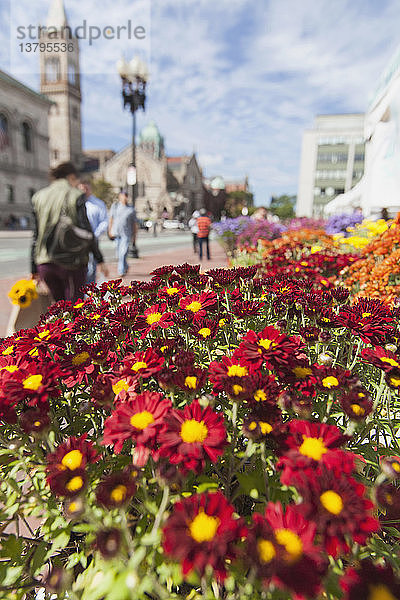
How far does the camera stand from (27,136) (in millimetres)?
34781

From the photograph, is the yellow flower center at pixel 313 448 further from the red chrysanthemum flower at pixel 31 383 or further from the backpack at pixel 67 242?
the backpack at pixel 67 242

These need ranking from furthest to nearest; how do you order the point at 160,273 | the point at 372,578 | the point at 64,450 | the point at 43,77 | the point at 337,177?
the point at 337,177, the point at 43,77, the point at 160,273, the point at 64,450, the point at 372,578

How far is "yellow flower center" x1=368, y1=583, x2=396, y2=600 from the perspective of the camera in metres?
0.52

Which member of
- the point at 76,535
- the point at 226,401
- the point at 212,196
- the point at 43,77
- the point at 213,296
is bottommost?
the point at 76,535

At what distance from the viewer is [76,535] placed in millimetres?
1120

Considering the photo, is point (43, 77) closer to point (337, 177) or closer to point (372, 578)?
point (337, 177)

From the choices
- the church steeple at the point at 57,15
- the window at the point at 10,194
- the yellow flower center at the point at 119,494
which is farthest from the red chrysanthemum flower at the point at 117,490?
the church steeple at the point at 57,15

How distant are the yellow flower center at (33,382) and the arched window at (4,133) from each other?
40.2m

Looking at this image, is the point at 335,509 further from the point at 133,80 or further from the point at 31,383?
the point at 133,80

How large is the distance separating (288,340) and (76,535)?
101 centimetres

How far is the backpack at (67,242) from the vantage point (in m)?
2.87

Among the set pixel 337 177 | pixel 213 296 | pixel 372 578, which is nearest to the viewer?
pixel 372 578

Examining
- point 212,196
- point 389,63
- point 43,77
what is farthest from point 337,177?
point 389,63

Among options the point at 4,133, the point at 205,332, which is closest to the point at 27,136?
the point at 4,133
